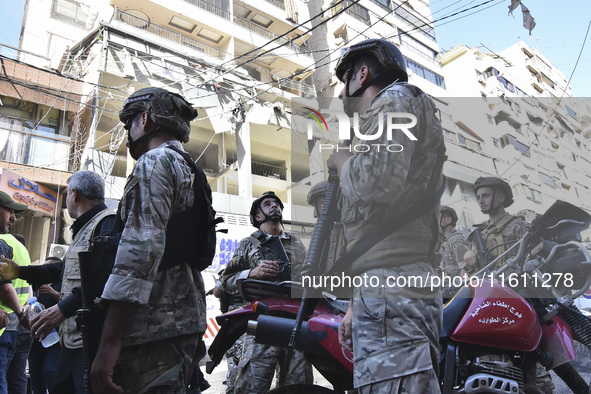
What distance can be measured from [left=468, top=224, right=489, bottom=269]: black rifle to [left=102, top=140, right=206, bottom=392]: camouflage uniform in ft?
9.44

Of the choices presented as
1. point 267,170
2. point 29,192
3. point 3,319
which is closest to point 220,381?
point 3,319

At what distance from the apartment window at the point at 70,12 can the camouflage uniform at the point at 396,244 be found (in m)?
20.3

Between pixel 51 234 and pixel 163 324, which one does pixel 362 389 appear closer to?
pixel 163 324

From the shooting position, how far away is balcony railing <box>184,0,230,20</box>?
18297 mm

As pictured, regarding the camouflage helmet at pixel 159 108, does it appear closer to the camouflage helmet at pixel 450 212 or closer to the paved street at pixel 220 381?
the camouflage helmet at pixel 450 212

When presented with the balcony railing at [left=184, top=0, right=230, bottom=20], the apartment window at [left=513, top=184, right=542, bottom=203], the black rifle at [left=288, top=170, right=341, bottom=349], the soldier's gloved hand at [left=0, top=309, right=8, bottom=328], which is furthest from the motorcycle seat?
the balcony railing at [left=184, top=0, right=230, bottom=20]

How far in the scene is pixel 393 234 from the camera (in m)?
1.55

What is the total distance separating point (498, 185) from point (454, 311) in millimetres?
2043

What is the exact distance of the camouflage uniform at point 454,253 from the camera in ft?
13.4

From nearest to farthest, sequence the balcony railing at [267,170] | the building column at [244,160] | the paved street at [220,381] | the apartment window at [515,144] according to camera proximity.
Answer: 1. the apartment window at [515,144]
2. the paved street at [220,381]
3. the building column at [244,160]
4. the balcony railing at [267,170]

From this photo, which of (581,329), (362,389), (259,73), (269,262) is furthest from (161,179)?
(259,73)

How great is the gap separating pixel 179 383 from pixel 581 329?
8.61 ft

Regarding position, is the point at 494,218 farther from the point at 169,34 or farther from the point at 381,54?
the point at 169,34

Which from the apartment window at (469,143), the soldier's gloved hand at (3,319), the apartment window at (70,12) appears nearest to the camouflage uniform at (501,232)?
the apartment window at (469,143)
